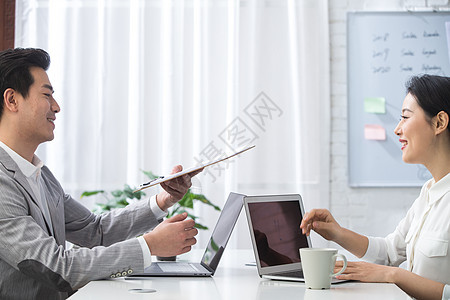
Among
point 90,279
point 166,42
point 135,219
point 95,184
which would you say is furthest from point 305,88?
point 90,279

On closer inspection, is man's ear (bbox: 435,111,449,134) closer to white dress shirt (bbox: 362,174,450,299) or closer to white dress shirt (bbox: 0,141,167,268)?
white dress shirt (bbox: 362,174,450,299)

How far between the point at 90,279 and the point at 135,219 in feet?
1.64

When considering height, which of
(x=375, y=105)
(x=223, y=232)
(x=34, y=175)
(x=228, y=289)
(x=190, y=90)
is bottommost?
(x=228, y=289)

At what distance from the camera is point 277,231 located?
154cm

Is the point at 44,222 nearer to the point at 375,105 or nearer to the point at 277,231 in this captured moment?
the point at 277,231

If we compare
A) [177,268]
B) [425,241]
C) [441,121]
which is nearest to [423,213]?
[425,241]

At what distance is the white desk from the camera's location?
1202mm

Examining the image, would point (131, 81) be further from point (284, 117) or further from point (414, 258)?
point (414, 258)

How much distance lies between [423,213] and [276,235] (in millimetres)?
455

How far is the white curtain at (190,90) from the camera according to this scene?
3.40 metres

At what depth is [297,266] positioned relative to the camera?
1528 millimetres

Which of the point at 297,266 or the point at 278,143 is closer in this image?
the point at 297,266

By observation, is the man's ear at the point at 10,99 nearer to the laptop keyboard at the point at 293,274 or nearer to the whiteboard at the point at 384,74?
the laptop keyboard at the point at 293,274

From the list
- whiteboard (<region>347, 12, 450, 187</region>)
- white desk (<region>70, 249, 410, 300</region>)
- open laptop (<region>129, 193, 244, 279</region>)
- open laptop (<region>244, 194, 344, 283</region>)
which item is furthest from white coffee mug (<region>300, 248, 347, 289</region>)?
whiteboard (<region>347, 12, 450, 187</region>)
